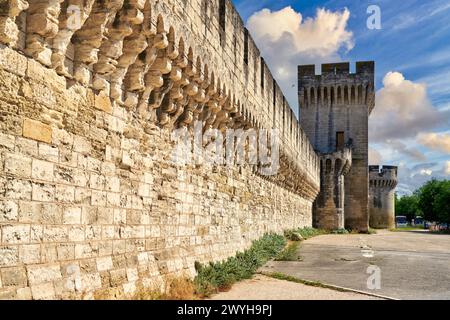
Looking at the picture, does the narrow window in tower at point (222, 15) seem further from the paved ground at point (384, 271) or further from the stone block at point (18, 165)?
the stone block at point (18, 165)

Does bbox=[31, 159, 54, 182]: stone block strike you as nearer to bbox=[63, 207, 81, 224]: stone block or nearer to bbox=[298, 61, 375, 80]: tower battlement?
bbox=[63, 207, 81, 224]: stone block

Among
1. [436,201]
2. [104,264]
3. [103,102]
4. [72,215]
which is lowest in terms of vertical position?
[104,264]

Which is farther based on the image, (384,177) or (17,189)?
(384,177)

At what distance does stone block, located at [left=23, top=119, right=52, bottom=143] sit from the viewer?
4.08 metres

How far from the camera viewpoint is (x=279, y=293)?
23.4 feet

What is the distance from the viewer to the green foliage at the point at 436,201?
41.2 metres

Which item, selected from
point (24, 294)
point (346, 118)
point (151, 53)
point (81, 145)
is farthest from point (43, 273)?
point (346, 118)

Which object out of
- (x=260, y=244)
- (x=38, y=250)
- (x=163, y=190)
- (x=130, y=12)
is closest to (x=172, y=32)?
(x=130, y=12)

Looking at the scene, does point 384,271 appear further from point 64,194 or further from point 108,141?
point 64,194

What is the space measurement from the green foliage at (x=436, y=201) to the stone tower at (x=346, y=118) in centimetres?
1127

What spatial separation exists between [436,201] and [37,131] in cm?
4424

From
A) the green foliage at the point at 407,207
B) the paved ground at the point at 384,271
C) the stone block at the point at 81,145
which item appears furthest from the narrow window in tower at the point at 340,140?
the green foliage at the point at 407,207

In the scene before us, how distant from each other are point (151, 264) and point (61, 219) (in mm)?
1927
